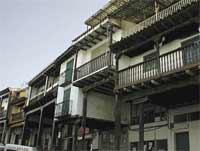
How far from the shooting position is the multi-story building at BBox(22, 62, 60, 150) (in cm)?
2586

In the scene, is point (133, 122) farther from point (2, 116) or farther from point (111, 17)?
point (2, 116)

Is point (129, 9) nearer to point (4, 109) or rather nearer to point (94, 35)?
point (94, 35)

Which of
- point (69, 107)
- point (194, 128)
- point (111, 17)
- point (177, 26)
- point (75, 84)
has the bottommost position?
point (194, 128)

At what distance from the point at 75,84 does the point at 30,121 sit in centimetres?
1264

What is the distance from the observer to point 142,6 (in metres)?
18.8

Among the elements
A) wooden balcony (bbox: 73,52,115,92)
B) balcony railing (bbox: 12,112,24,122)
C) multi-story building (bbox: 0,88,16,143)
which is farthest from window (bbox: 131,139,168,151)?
multi-story building (bbox: 0,88,16,143)

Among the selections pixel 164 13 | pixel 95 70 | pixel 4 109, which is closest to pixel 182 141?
pixel 95 70

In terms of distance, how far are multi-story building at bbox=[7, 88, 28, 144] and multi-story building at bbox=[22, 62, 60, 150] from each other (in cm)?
176

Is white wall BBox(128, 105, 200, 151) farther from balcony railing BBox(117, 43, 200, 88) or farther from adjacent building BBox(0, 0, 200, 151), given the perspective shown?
balcony railing BBox(117, 43, 200, 88)

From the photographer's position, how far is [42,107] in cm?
2641

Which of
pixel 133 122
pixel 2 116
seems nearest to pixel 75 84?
pixel 133 122

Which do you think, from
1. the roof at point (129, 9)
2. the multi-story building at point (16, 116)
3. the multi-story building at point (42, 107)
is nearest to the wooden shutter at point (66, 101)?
the multi-story building at point (42, 107)

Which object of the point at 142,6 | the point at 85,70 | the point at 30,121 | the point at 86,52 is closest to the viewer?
the point at 142,6

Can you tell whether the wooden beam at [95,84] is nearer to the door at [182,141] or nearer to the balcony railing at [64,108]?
the balcony railing at [64,108]
